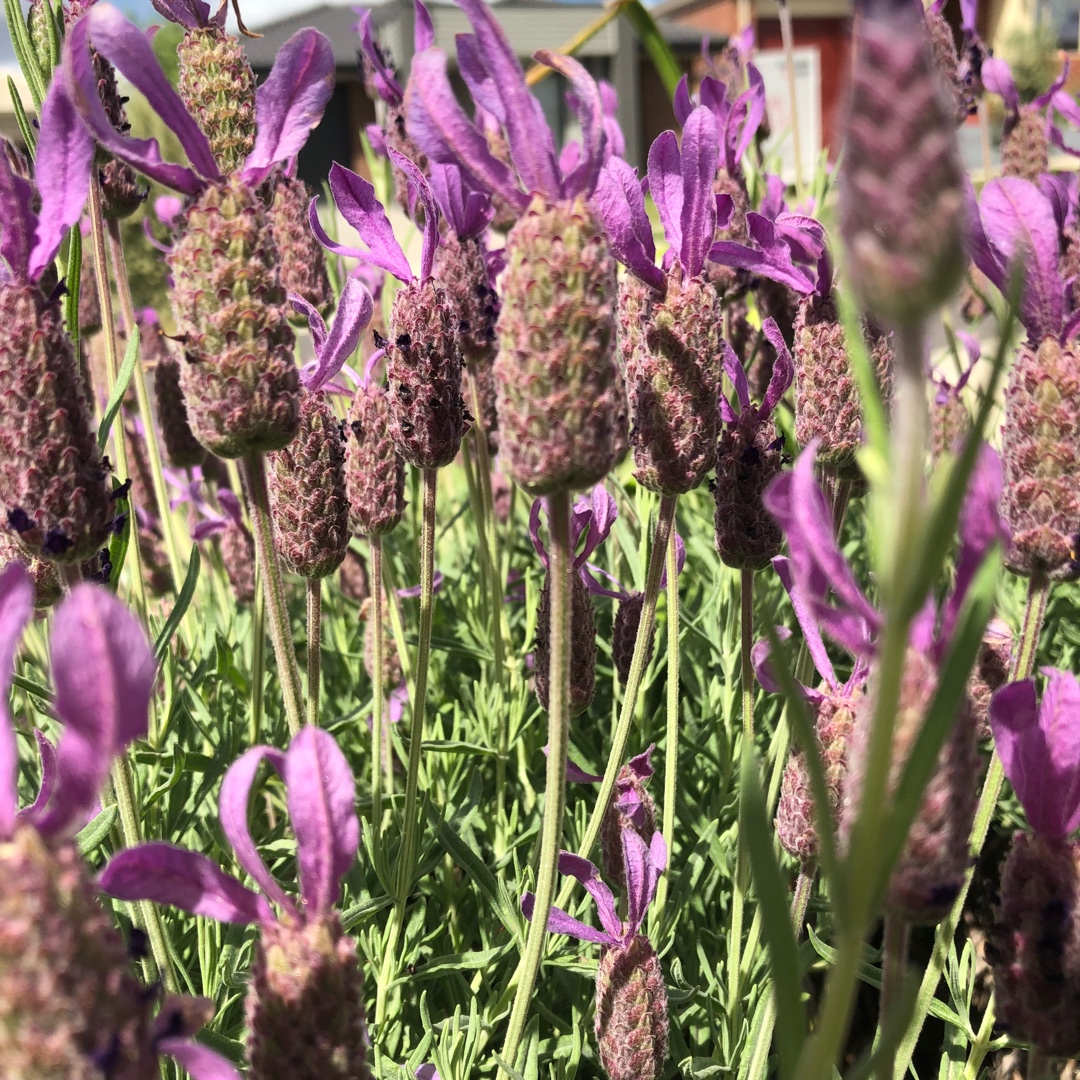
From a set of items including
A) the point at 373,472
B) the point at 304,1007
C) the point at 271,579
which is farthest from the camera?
the point at 373,472

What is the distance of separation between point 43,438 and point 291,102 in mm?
393

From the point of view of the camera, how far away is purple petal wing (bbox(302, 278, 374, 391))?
1.33 metres

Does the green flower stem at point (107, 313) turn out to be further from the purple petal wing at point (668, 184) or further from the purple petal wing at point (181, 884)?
the purple petal wing at point (181, 884)

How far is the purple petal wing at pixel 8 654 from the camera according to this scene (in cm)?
62

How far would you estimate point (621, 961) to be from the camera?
1.19 metres

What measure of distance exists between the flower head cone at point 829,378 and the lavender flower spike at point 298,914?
2.77 feet

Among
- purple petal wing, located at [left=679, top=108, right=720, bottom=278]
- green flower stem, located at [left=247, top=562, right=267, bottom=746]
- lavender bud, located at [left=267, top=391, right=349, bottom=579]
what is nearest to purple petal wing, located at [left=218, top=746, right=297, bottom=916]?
lavender bud, located at [left=267, top=391, right=349, bottom=579]

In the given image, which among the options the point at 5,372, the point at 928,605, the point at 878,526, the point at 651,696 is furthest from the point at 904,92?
the point at 651,696

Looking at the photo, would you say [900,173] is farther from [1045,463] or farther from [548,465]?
[1045,463]

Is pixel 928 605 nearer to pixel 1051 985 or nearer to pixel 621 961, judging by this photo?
pixel 1051 985

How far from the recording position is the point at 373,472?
1.58m

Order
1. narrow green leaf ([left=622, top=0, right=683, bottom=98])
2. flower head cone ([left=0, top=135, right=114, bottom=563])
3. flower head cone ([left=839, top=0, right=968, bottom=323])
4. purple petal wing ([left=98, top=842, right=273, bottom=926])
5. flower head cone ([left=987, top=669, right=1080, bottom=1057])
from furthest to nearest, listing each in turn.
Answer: narrow green leaf ([left=622, top=0, right=683, bottom=98]), flower head cone ([left=0, top=135, right=114, bottom=563]), flower head cone ([left=987, top=669, right=1080, bottom=1057]), purple petal wing ([left=98, top=842, right=273, bottom=926]), flower head cone ([left=839, top=0, right=968, bottom=323])

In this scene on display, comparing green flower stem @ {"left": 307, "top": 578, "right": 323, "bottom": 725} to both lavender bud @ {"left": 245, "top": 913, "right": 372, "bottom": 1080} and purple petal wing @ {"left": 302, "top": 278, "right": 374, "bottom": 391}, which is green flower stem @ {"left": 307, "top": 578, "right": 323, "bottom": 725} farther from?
lavender bud @ {"left": 245, "top": 913, "right": 372, "bottom": 1080}

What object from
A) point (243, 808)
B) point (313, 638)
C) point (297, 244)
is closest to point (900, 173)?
point (243, 808)
